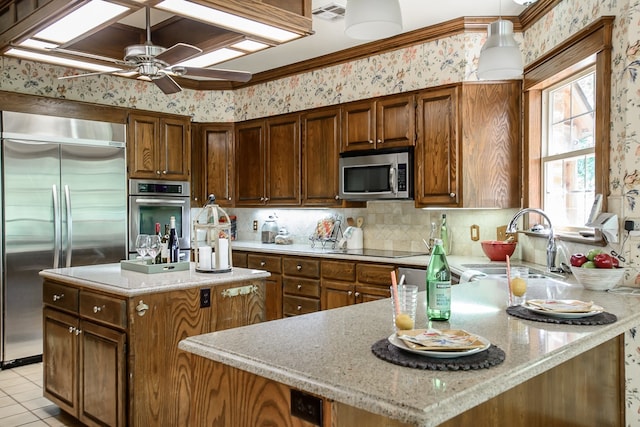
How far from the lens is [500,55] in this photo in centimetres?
259

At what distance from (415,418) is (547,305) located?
3.52ft

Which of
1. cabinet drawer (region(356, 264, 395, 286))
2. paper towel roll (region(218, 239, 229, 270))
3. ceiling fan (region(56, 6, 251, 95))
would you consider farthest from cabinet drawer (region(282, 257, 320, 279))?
ceiling fan (region(56, 6, 251, 95))

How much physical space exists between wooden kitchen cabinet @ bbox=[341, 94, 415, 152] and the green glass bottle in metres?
2.68

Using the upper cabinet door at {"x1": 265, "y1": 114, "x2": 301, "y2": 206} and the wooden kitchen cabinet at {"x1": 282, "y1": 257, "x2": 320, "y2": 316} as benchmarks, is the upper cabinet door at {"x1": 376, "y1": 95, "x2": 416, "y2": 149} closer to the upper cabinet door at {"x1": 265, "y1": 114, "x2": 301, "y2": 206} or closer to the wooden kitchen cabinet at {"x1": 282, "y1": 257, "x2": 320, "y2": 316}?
the upper cabinet door at {"x1": 265, "y1": 114, "x2": 301, "y2": 206}

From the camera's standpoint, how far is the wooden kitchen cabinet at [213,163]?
19.1 ft

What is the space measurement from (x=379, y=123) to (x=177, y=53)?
216 cm

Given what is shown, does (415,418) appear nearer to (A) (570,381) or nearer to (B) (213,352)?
(B) (213,352)

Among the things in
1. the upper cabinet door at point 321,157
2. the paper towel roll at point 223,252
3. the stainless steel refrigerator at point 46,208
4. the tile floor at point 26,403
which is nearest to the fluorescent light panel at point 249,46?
the paper towel roll at point 223,252

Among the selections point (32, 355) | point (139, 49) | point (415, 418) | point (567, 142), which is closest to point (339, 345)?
point (415, 418)

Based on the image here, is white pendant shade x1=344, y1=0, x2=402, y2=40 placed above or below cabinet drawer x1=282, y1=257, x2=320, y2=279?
above

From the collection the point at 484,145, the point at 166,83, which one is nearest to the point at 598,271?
the point at 484,145

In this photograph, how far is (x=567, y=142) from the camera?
11.4 feet

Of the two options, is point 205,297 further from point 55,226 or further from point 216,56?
point 55,226

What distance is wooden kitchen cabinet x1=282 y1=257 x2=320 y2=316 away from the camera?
4559mm
